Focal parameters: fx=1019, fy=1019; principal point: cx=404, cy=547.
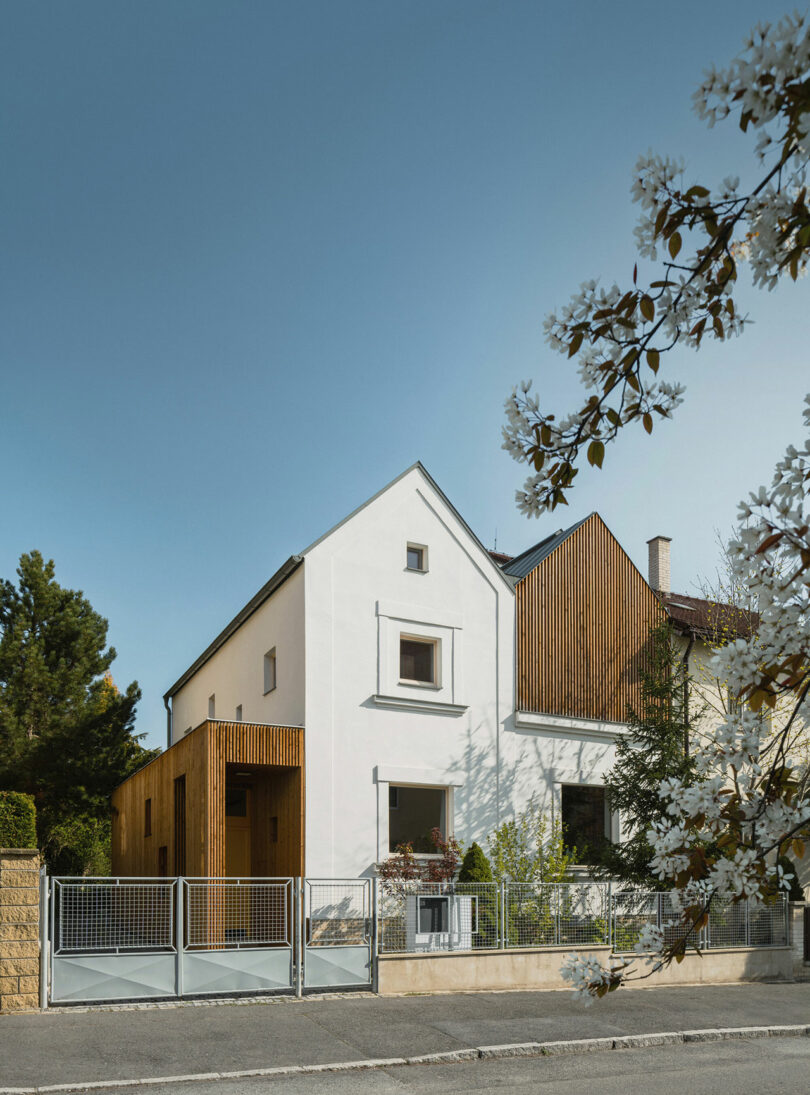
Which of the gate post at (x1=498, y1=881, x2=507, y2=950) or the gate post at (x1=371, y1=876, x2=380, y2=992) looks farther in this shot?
the gate post at (x1=498, y1=881, x2=507, y2=950)

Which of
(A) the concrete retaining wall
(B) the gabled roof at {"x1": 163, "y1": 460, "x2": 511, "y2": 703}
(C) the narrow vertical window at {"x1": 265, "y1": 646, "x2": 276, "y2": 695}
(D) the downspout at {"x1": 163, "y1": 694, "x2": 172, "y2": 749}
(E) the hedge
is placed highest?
(B) the gabled roof at {"x1": 163, "y1": 460, "x2": 511, "y2": 703}

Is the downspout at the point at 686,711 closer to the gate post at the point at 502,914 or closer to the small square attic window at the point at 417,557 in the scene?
the gate post at the point at 502,914

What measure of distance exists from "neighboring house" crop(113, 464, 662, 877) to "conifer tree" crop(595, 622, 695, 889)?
96 cm

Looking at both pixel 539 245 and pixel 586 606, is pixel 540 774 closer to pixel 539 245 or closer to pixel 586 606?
pixel 586 606

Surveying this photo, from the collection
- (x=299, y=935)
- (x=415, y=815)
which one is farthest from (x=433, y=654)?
(x=299, y=935)

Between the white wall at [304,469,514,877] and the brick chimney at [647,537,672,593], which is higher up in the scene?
the brick chimney at [647,537,672,593]

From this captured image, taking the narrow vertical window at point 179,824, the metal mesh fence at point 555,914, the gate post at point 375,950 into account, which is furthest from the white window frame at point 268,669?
the gate post at point 375,950

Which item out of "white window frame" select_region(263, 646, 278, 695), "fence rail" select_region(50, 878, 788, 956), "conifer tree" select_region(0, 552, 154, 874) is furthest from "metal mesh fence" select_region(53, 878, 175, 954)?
"conifer tree" select_region(0, 552, 154, 874)

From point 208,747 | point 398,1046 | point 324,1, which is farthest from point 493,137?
point 208,747

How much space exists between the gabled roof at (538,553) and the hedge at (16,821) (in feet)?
39.6

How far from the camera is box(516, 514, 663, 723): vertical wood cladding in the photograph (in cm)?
2347

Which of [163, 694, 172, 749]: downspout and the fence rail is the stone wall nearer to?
the fence rail

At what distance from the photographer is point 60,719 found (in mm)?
32625

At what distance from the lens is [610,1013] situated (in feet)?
47.6
